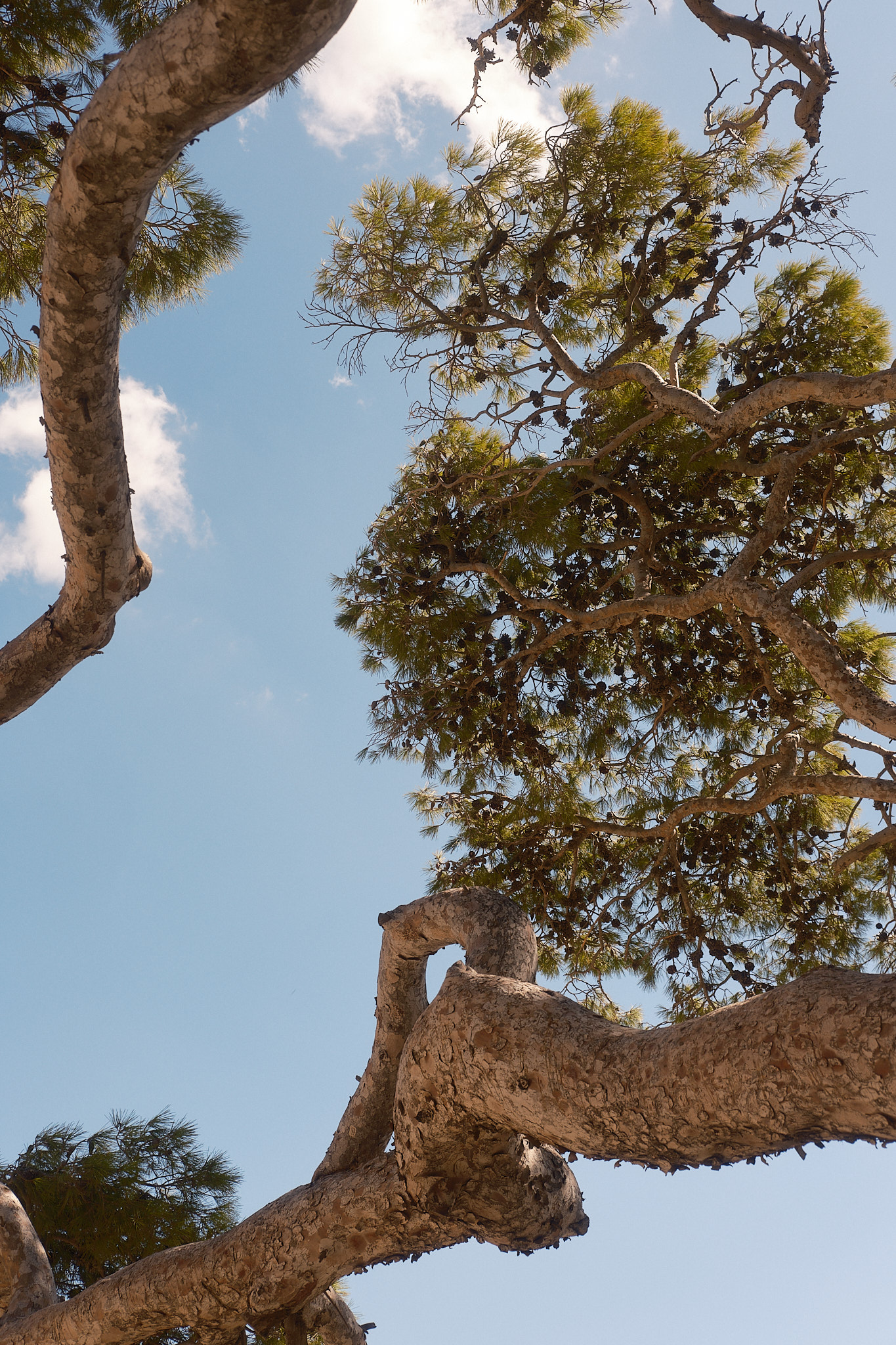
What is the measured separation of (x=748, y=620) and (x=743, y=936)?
4.98ft

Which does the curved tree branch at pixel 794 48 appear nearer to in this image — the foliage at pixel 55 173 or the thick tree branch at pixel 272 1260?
the foliage at pixel 55 173

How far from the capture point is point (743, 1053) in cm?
163

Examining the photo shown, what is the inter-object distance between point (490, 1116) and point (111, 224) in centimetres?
220

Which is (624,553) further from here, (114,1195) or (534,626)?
(114,1195)

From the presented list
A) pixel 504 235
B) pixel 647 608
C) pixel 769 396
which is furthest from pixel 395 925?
pixel 504 235

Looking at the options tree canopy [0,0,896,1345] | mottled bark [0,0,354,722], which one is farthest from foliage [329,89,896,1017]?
mottled bark [0,0,354,722]

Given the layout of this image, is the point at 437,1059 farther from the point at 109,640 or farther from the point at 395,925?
the point at 109,640

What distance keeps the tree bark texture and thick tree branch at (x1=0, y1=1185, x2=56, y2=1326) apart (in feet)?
0.04

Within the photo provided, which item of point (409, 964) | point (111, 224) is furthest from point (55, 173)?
point (409, 964)

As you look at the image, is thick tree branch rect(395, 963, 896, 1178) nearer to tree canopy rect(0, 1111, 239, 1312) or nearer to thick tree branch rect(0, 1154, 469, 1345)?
thick tree branch rect(0, 1154, 469, 1345)

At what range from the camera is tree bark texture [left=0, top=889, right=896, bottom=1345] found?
61.8 inches

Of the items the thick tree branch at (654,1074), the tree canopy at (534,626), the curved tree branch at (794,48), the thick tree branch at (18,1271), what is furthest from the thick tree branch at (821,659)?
the thick tree branch at (18,1271)

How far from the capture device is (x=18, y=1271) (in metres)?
2.97

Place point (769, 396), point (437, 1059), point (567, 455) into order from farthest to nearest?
point (567, 455), point (769, 396), point (437, 1059)
